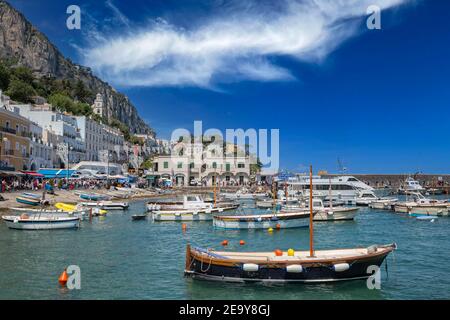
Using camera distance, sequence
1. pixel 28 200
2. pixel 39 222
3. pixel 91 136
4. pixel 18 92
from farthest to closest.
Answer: pixel 91 136 < pixel 18 92 < pixel 28 200 < pixel 39 222

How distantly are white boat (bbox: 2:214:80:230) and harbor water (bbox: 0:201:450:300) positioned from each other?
2.30ft

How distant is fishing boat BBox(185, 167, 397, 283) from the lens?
18.3 meters

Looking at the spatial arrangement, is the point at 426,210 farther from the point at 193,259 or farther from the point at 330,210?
the point at 193,259

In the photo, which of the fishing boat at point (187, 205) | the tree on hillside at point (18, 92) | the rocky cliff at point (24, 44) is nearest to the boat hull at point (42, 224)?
the fishing boat at point (187, 205)

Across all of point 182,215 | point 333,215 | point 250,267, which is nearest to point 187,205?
point 182,215

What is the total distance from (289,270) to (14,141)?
57.3m

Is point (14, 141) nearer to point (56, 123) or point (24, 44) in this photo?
point (56, 123)

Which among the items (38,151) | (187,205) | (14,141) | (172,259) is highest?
(14,141)

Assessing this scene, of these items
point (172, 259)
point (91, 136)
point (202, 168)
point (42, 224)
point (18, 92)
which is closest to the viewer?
point (172, 259)

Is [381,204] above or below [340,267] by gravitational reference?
above

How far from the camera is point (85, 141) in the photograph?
99875mm

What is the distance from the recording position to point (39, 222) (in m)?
35.3

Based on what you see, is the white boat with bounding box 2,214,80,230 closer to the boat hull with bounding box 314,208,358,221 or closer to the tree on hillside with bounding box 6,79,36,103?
the boat hull with bounding box 314,208,358,221

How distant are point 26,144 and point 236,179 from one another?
7142 cm
